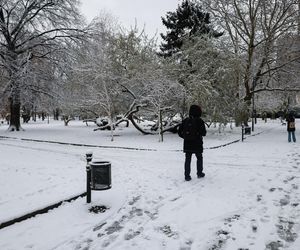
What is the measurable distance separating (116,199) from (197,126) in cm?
319

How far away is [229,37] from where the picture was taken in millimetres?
32531

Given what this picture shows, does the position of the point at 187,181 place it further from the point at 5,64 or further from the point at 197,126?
the point at 5,64

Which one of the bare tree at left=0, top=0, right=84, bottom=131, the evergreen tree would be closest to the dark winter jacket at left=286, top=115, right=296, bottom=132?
the evergreen tree

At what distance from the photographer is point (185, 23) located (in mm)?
30141

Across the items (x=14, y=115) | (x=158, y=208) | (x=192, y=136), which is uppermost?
(x=14, y=115)

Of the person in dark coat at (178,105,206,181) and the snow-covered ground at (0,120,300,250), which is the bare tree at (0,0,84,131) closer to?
the snow-covered ground at (0,120,300,250)

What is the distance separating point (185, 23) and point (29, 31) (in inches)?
557

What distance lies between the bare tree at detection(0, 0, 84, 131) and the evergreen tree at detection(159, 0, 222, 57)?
8723mm

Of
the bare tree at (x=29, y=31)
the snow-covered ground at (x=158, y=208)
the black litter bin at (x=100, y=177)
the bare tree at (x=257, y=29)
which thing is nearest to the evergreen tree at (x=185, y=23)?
the bare tree at (x=257, y=29)

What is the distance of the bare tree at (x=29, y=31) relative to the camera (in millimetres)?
25156

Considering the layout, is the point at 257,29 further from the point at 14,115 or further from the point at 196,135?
the point at 196,135

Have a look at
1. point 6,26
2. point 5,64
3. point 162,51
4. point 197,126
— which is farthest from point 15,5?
point 197,126

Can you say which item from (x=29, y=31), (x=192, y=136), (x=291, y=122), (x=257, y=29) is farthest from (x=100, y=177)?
(x=257, y=29)

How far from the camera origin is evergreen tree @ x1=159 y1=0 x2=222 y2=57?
30.0 meters
